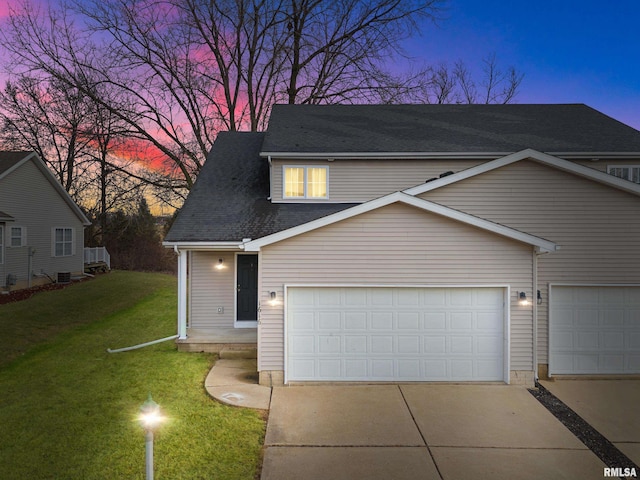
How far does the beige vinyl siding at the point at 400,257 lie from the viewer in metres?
7.50

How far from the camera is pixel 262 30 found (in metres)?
20.7

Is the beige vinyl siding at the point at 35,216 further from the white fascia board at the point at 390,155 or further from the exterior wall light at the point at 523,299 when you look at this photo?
the exterior wall light at the point at 523,299

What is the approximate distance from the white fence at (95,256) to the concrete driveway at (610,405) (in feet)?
85.7

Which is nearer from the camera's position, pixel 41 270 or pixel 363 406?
pixel 363 406

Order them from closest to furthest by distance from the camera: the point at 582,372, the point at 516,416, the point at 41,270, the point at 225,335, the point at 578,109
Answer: the point at 516,416
the point at 582,372
the point at 225,335
the point at 578,109
the point at 41,270

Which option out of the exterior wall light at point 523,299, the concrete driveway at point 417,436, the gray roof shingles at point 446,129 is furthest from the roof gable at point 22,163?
the exterior wall light at point 523,299

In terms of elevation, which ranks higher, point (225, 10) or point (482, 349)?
point (225, 10)

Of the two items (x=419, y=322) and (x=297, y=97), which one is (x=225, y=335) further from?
(x=297, y=97)

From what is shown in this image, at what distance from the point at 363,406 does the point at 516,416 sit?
2.53 m

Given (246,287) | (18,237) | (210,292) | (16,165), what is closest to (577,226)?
(246,287)

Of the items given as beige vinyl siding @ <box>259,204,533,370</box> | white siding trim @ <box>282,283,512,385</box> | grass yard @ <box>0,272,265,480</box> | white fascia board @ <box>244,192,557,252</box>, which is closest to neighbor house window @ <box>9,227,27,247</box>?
grass yard @ <box>0,272,265,480</box>

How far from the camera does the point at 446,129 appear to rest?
12500mm

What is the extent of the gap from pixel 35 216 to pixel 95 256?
6.29 metres

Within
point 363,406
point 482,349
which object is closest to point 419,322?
point 482,349
